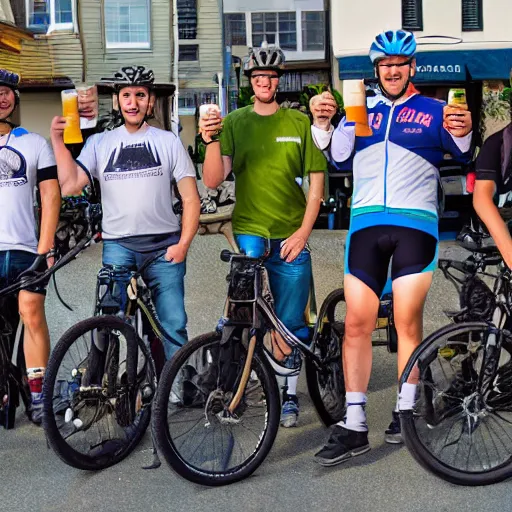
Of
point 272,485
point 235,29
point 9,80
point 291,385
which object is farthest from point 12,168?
point 235,29

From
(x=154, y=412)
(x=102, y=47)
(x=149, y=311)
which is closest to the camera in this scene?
(x=154, y=412)

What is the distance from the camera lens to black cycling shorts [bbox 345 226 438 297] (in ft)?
16.9

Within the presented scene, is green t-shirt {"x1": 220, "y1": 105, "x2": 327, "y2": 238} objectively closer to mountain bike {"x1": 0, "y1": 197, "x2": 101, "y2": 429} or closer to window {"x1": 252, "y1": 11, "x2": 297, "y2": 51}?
mountain bike {"x1": 0, "y1": 197, "x2": 101, "y2": 429}

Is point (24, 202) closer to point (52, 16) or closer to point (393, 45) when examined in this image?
point (393, 45)

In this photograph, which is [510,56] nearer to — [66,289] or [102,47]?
[102,47]

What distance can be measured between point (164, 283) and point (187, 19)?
62.4 ft

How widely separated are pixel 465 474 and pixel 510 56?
20162 millimetres

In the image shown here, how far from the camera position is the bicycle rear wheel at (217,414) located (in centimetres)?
488

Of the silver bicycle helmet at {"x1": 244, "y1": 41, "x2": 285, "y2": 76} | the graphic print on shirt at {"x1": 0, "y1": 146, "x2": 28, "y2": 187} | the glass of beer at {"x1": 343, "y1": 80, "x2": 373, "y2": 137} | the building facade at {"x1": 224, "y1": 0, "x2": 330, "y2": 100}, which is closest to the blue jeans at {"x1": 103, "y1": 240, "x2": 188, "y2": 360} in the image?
the graphic print on shirt at {"x1": 0, "y1": 146, "x2": 28, "y2": 187}

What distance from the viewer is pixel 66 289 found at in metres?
11.9

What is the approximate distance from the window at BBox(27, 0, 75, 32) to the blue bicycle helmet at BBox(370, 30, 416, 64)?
1819 cm

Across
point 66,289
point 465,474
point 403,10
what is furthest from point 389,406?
point 403,10

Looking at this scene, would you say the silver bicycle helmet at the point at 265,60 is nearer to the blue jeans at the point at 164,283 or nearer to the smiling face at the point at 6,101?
A: the blue jeans at the point at 164,283

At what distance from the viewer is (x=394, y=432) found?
5.63m
